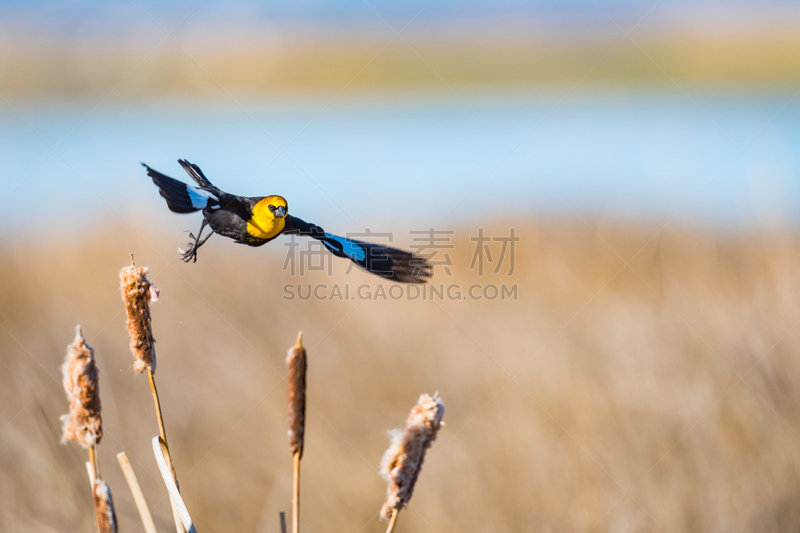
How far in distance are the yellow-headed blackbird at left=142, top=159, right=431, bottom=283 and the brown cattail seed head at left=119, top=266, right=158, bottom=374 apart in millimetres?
193

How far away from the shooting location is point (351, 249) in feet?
2.27

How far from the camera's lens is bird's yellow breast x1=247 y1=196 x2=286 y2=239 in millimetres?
540

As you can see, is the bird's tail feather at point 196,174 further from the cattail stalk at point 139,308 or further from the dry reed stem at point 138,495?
the dry reed stem at point 138,495

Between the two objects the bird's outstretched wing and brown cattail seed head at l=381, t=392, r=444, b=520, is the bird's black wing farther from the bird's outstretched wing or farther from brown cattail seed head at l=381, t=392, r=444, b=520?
brown cattail seed head at l=381, t=392, r=444, b=520

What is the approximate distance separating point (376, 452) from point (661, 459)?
5.13 ft

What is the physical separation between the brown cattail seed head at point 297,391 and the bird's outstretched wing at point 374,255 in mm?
120

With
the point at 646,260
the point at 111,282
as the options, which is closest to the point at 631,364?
the point at 646,260

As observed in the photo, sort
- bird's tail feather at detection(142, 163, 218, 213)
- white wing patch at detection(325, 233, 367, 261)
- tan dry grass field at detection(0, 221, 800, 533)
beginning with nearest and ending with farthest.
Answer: bird's tail feather at detection(142, 163, 218, 213) < white wing patch at detection(325, 233, 367, 261) < tan dry grass field at detection(0, 221, 800, 533)

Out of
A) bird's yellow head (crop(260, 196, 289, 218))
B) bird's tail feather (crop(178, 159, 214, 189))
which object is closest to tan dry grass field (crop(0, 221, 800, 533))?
bird's tail feather (crop(178, 159, 214, 189))

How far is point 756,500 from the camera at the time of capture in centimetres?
268

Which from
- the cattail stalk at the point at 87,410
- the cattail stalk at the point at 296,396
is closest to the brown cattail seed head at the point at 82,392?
the cattail stalk at the point at 87,410

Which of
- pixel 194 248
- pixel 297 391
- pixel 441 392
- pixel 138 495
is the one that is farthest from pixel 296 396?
pixel 441 392

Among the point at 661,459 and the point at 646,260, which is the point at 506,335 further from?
the point at 646,260

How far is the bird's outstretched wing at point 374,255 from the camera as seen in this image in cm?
61
